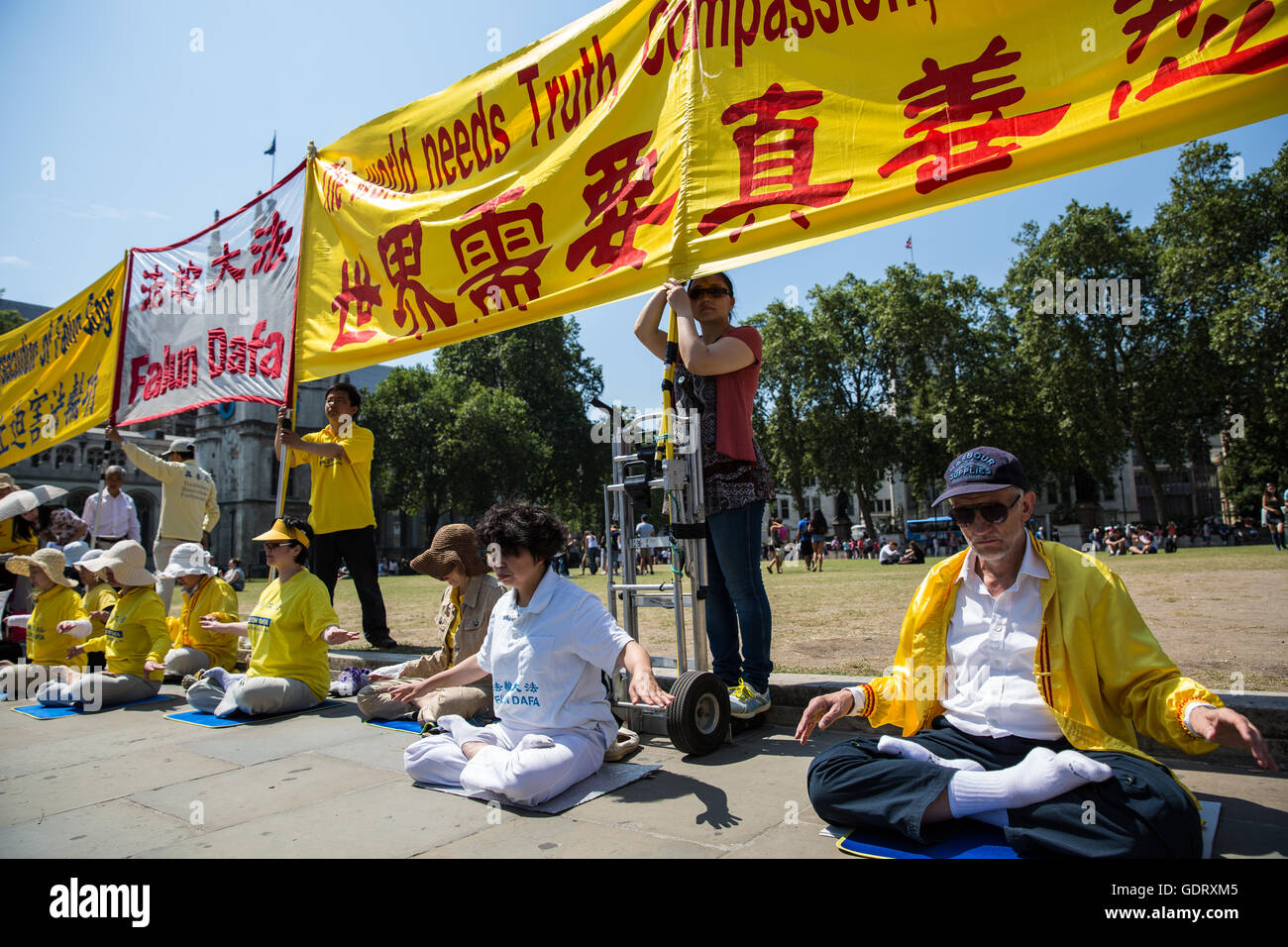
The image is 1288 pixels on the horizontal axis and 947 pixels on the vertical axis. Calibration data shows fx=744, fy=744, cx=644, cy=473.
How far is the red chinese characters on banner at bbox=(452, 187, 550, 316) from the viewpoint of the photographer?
4781 mm

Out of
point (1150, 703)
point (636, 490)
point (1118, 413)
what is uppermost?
point (1118, 413)

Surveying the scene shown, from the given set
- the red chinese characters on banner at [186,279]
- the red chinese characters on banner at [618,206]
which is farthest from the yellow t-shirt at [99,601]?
the red chinese characters on banner at [618,206]

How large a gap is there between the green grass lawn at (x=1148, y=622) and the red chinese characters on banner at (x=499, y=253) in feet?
10.3

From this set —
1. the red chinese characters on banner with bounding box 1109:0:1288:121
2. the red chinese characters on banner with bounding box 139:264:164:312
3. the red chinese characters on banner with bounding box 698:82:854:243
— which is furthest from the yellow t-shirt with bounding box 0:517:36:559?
the red chinese characters on banner with bounding box 1109:0:1288:121

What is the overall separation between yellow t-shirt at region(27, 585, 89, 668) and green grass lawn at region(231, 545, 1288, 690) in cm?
247

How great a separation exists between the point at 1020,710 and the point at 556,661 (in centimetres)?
181

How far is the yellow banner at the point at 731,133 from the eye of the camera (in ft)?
9.73

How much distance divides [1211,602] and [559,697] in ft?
29.5

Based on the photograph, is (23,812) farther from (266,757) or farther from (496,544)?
(496,544)

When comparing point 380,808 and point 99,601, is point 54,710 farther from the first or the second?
point 380,808

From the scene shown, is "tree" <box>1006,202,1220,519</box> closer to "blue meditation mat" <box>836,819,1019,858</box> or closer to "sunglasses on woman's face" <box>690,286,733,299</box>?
"sunglasses on woman's face" <box>690,286,733,299</box>

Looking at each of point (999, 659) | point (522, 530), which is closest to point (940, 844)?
point (999, 659)
